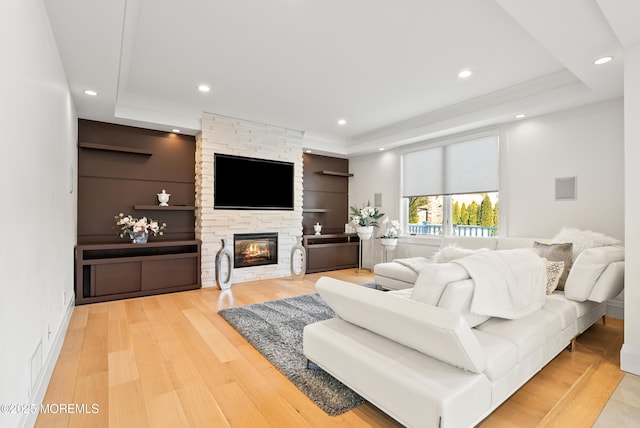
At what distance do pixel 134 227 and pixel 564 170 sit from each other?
572 centimetres

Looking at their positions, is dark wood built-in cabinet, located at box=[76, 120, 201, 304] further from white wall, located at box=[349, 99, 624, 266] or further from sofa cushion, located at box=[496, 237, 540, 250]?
white wall, located at box=[349, 99, 624, 266]

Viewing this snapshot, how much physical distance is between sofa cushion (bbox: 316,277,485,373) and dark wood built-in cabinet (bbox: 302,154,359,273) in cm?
403

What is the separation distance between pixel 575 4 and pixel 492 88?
6.59 feet

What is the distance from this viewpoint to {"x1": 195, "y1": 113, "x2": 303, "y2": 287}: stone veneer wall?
4879 millimetres

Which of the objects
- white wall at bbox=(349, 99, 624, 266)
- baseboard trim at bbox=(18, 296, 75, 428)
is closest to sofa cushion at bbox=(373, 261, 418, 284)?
white wall at bbox=(349, 99, 624, 266)

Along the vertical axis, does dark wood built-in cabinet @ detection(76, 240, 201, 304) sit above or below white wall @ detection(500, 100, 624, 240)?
below

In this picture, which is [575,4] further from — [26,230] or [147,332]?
[147,332]

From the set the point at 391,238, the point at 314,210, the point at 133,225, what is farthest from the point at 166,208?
the point at 391,238

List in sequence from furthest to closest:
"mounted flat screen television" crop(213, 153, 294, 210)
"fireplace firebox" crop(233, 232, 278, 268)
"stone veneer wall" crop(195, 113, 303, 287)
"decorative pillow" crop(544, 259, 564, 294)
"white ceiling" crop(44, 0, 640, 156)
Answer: "fireplace firebox" crop(233, 232, 278, 268), "mounted flat screen television" crop(213, 153, 294, 210), "stone veneer wall" crop(195, 113, 303, 287), "decorative pillow" crop(544, 259, 564, 294), "white ceiling" crop(44, 0, 640, 156)

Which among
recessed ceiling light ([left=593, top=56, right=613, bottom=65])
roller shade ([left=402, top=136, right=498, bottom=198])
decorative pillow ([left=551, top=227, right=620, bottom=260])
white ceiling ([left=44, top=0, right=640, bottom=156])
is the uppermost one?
white ceiling ([left=44, top=0, right=640, bottom=156])

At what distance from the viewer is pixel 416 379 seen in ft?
4.99

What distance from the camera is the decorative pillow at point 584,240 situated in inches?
125

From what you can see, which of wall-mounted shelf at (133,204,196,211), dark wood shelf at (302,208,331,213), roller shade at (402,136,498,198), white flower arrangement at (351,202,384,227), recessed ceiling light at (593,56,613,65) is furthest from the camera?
dark wood shelf at (302,208,331,213)

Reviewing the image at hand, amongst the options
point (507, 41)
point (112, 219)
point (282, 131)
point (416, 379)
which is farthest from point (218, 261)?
point (507, 41)
